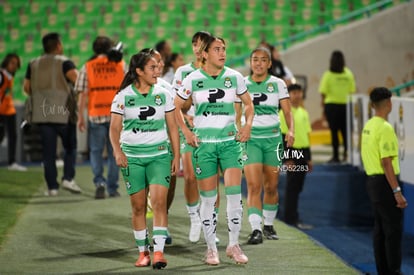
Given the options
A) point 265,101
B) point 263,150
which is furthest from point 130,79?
point 263,150

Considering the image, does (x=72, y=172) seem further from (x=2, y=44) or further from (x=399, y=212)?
(x=2, y=44)

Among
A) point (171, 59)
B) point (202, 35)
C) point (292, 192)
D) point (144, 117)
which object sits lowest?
point (292, 192)

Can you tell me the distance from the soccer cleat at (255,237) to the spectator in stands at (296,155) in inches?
101

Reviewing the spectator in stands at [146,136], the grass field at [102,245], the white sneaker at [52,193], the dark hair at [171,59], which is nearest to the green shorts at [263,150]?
the grass field at [102,245]

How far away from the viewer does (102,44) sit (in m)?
10.6

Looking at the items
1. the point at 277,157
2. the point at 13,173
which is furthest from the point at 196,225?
the point at 13,173

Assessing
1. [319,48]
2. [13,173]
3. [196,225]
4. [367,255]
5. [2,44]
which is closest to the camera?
[196,225]

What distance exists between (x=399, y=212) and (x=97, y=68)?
3821 millimetres

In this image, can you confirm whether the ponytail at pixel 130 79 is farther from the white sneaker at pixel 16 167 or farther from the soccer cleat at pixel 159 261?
the white sneaker at pixel 16 167

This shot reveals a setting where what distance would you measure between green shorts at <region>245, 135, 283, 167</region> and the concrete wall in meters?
9.96

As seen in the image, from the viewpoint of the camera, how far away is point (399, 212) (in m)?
8.70

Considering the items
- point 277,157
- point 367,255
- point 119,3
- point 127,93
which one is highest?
point 119,3

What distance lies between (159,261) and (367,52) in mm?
12520

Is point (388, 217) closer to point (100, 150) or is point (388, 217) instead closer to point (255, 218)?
point (255, 218)
